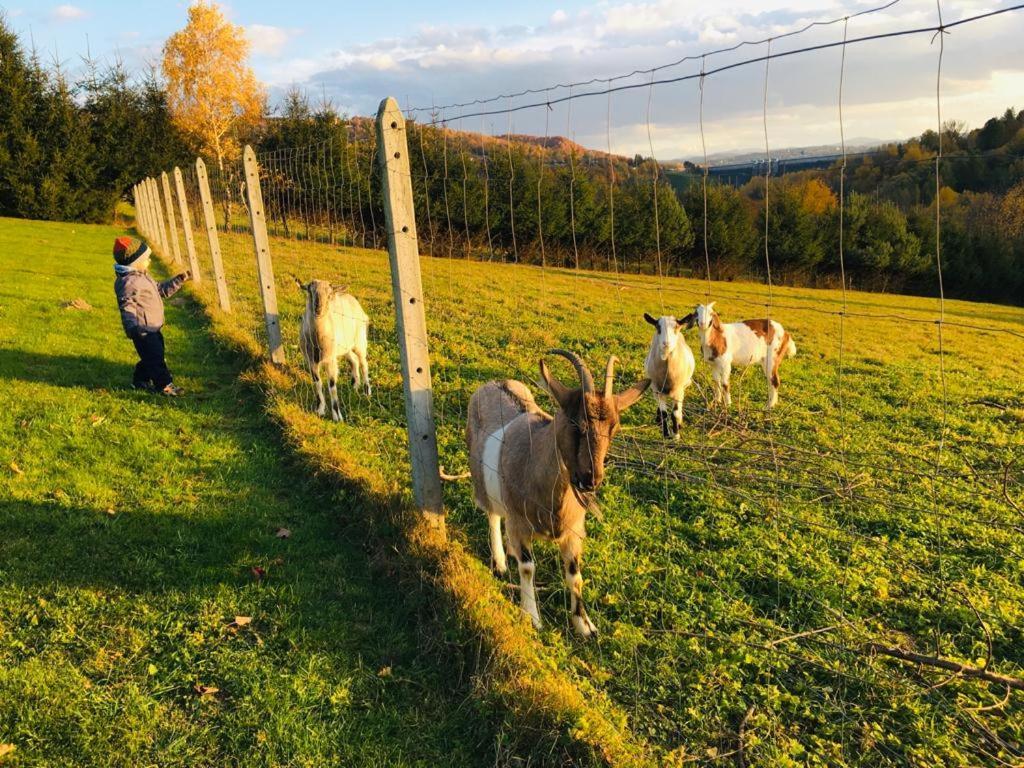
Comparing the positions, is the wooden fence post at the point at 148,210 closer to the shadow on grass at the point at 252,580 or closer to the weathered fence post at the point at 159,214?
the weathered fence post at the point at 159,214

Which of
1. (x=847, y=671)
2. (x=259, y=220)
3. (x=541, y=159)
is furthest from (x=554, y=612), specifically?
(x=259, y=220)

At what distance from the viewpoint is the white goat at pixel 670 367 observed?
320 inches

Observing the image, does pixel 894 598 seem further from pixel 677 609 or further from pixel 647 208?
pixel 647 208

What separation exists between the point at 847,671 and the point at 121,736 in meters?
4.13

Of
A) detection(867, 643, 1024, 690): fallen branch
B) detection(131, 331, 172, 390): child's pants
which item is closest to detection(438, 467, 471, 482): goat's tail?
detection(867, 643, 1024, 690): fallen branch

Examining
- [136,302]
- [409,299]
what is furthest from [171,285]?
[409,299]

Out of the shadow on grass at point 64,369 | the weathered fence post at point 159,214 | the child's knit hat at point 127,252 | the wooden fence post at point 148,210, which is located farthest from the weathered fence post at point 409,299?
the wooden fence post at point 148,210

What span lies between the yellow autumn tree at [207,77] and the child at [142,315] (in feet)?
120

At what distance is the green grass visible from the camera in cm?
315

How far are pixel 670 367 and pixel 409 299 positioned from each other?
4635 millimetres

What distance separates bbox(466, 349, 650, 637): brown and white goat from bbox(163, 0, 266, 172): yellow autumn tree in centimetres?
4200

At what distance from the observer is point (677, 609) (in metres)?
4.37

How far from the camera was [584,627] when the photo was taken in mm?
4113

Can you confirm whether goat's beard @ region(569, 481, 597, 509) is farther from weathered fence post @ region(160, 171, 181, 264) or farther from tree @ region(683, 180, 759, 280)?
tree @ region(683, 180, 759, 280)
